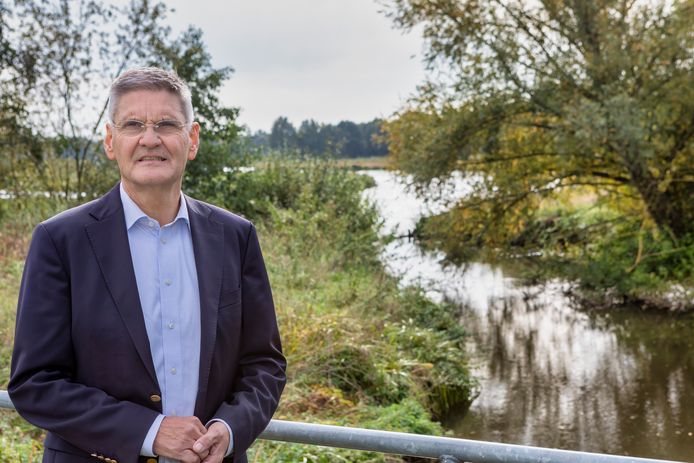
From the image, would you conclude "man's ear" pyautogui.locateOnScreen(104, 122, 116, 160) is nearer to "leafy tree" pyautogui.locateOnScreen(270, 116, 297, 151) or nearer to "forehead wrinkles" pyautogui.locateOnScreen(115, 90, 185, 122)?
"forehead wrinkles" pyautogui.locateOnScreen(115, 90, 185, 122)

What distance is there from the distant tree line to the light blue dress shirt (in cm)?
1506

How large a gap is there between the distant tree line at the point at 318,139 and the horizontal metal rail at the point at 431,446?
48.9 ft

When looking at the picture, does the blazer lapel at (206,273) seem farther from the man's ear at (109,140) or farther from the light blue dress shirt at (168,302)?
the man's ear at (109,140)

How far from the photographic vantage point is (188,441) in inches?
70.9

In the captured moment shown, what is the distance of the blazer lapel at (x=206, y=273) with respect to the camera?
193cm

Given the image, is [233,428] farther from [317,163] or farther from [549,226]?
[549,226]

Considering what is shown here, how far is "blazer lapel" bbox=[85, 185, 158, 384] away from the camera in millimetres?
1840

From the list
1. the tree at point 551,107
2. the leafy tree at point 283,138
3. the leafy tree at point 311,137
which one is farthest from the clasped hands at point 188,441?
the leafy tree at point 283,138

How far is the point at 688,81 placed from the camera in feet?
46.6

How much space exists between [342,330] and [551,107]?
8620 millimetres

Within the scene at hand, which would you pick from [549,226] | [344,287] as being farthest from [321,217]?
[549,226]

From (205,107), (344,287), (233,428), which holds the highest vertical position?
(205,107)

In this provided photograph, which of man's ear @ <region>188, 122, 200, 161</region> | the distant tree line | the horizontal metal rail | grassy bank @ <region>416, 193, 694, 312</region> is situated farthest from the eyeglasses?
the distant tree line

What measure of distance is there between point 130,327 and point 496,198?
15380mm
